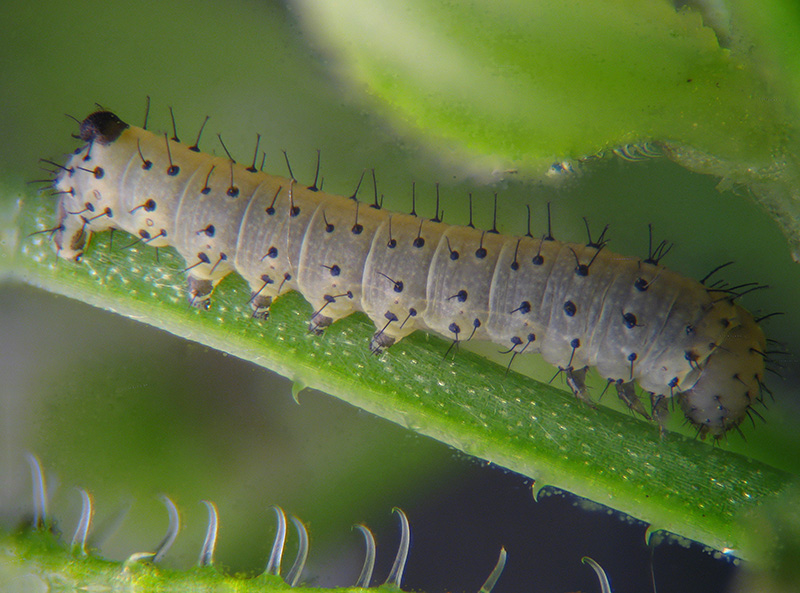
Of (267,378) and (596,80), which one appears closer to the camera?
(596,80)

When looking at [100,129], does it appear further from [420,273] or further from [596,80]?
[596,80]

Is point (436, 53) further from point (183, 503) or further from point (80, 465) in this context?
point (80, 465)

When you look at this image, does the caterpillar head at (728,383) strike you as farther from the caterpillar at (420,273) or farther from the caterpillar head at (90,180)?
the caterpillar head at (90,180)

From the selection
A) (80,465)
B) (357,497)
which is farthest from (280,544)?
(80,465)

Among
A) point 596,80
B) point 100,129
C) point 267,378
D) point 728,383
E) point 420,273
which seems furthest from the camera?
point 267,378

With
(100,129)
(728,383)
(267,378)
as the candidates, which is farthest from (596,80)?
(100,129)
